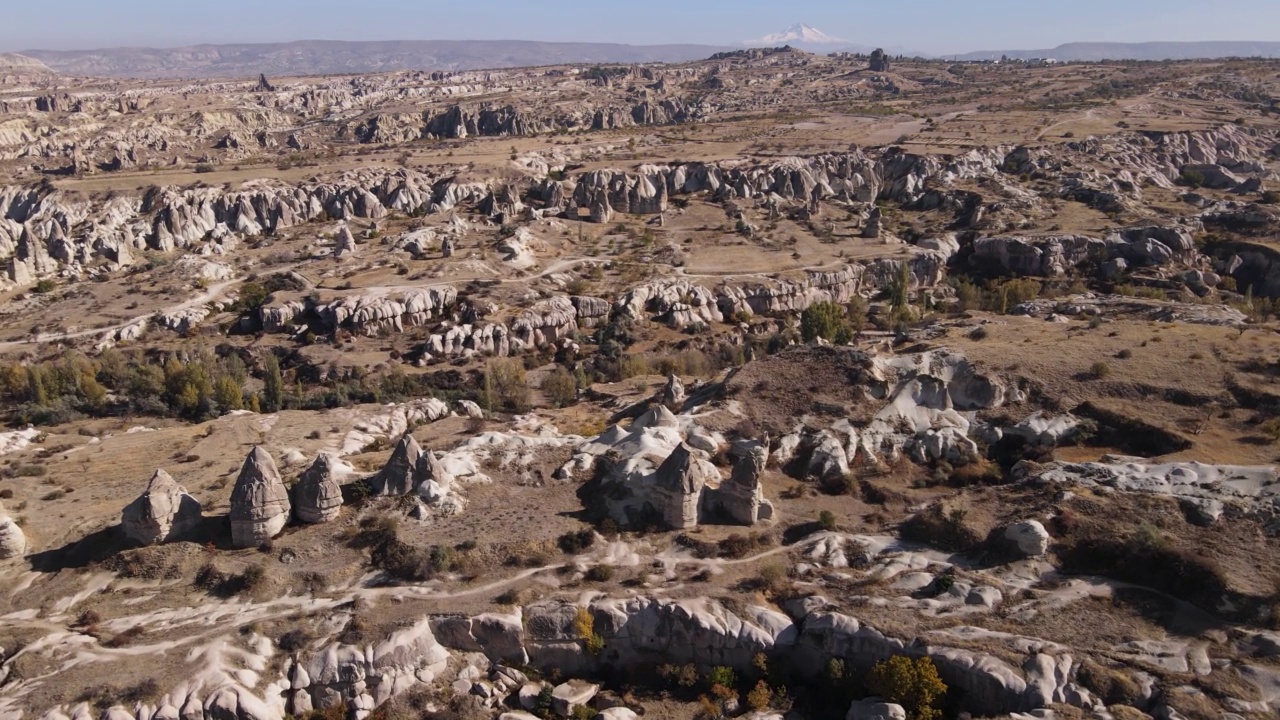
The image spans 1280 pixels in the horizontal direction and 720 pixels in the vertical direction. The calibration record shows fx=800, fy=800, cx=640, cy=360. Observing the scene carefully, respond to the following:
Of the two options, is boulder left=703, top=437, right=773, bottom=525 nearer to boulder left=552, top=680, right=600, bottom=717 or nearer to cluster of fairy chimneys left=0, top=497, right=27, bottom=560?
boulder left=552, top=680, right=600, bottom=717

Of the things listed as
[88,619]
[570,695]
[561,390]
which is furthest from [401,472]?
[561,390]

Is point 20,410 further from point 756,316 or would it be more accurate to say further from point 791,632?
point 756,316

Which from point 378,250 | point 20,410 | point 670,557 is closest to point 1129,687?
point 670,557

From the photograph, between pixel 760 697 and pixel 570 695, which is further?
pixel 570 695

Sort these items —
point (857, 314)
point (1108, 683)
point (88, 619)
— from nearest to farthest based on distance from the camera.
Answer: point (1108, 683)
point (88, 619)
point (857, 314)

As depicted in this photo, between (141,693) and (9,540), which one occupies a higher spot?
(9,540)

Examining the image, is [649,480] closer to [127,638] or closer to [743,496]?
[743,496]

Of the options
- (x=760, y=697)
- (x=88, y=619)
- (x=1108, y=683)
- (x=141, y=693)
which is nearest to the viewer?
(x=1108, y=683)

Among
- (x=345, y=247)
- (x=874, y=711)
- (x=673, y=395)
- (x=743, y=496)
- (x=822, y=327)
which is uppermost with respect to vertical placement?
(x=345, y=247)
